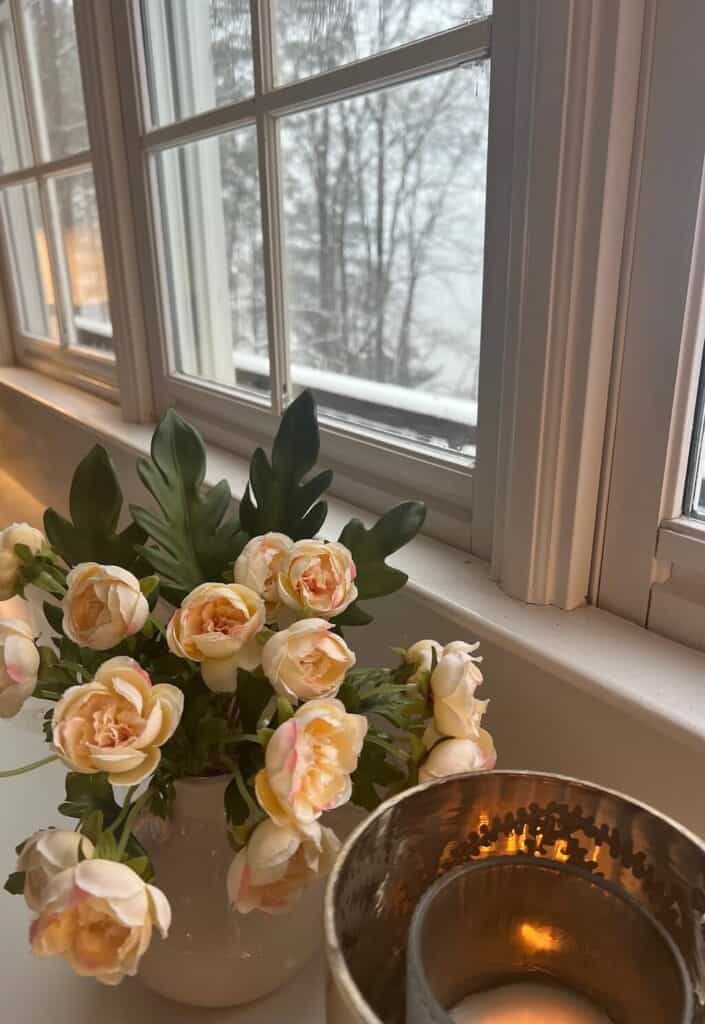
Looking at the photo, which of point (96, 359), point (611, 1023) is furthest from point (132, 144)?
point (611, 1023)

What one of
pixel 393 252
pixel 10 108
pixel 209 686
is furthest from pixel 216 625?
pixel 10 108

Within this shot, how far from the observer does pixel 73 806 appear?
44 cm

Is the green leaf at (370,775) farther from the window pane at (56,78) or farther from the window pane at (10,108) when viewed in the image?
the window pane at (10,108)

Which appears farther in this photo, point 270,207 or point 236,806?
point 270,207

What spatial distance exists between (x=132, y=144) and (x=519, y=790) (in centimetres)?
101

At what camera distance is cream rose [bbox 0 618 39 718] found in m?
Result: 0.42

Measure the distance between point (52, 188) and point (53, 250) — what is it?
117 millimetres

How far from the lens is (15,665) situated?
0.43m

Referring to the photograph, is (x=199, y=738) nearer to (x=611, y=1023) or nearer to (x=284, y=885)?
(x=284, y=885)

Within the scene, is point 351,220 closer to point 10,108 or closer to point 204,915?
point 204,915

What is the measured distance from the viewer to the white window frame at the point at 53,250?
4.66 ft

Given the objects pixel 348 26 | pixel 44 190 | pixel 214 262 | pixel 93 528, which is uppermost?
pixel 348 26

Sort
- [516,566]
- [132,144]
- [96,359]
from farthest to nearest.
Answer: [96,359]
[132,144]
[516,566]

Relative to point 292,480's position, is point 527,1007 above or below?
below
